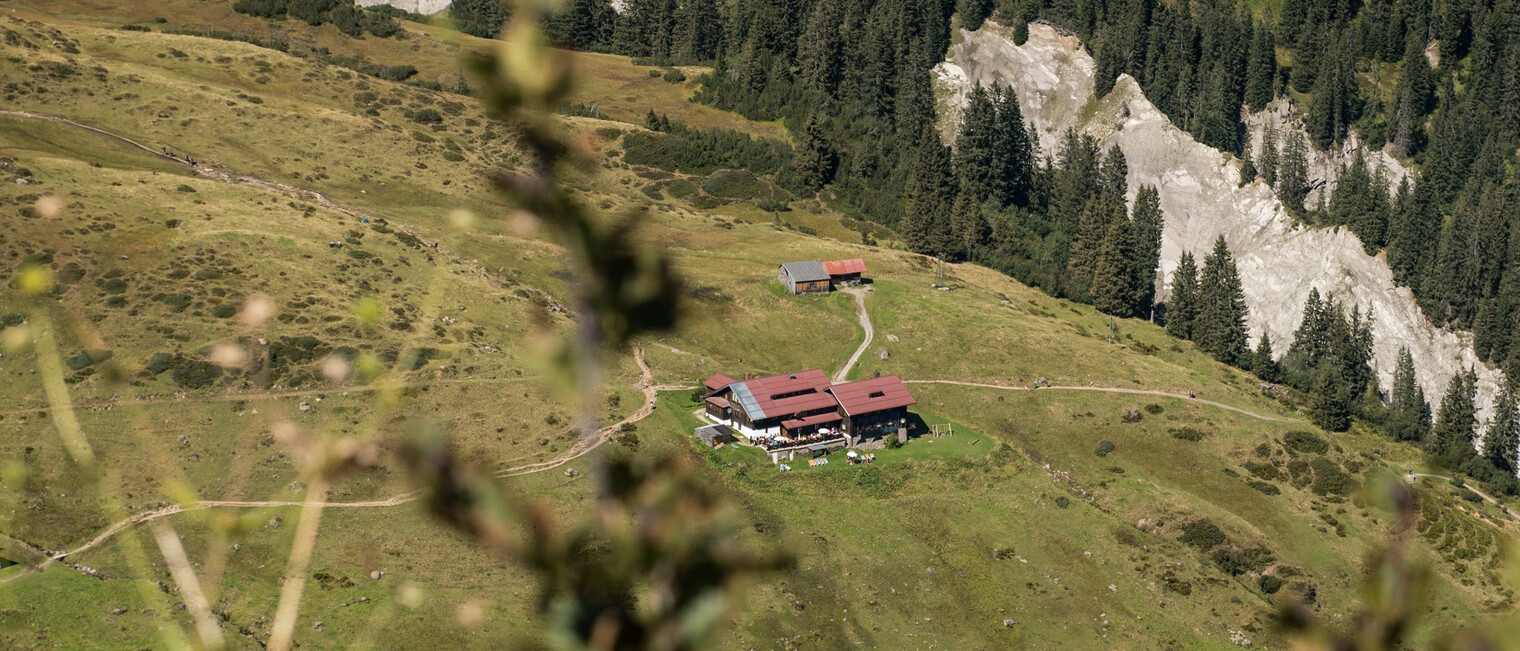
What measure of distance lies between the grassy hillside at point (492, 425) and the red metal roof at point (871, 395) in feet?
14.3

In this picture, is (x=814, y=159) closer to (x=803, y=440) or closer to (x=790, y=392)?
(x=790, y=392)

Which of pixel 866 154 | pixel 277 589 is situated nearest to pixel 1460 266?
pixel 866 154

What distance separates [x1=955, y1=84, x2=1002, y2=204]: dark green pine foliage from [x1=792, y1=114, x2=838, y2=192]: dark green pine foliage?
80.3 feet

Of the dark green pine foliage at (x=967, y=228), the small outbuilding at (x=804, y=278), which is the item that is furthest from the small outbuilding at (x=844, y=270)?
the dark green pine foliage at (x=967, y=228)

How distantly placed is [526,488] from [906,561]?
→ 89.5ft

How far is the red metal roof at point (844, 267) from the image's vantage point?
5079 inches

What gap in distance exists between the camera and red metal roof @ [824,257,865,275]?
12900 cm

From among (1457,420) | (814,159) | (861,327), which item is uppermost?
(814,159)

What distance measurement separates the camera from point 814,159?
17412 centimetres

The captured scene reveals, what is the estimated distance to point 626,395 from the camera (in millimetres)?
96125

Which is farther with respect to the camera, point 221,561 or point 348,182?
Answer: point 348,182

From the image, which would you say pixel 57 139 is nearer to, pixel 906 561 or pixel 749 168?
pixel 749 168

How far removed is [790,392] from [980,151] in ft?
339

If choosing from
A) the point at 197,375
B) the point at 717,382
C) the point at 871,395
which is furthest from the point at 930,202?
the point at 197,375
